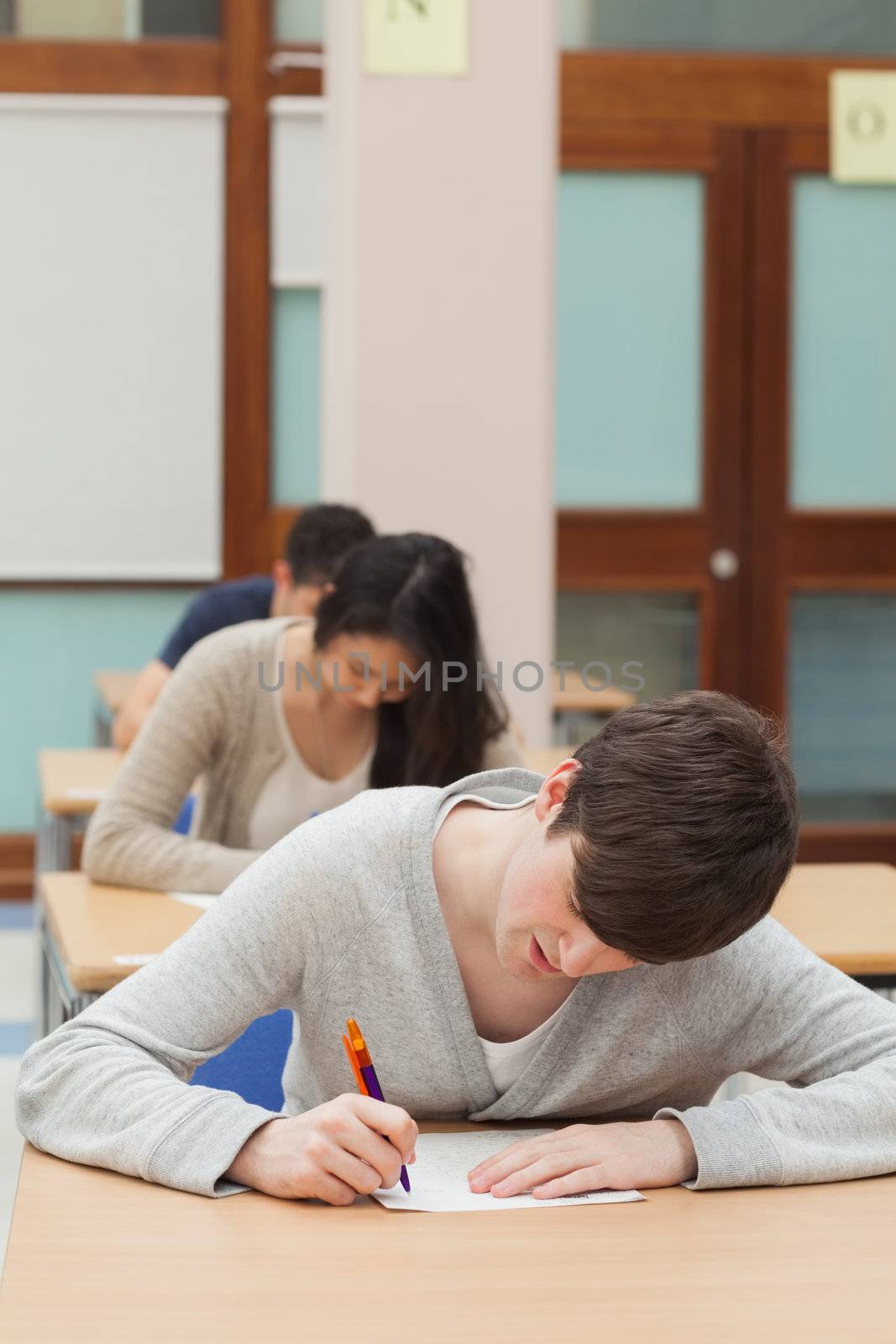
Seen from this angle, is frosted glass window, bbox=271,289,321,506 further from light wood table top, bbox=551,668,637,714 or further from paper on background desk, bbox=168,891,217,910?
paper on background desk, bbox=168,891,217,910

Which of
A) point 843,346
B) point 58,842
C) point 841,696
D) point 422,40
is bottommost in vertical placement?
point 58,842

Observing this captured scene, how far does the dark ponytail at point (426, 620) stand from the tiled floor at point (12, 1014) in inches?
31.2

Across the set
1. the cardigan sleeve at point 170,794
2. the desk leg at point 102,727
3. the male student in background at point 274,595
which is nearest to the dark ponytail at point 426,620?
the cardigan sleeve at point 170,794

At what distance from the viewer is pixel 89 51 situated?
18.0ft

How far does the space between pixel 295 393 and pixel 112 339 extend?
0.60 m

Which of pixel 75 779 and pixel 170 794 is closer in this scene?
pixel 170 794

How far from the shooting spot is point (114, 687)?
4797 mm

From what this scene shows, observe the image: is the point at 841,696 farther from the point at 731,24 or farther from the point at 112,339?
the point at 112,339

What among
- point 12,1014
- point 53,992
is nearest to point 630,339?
point 12,1014

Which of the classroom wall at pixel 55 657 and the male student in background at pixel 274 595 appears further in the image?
the classroom wall at pixel 55 657

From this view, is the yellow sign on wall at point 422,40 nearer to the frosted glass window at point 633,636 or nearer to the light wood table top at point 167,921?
the light wood table top at point 167,921

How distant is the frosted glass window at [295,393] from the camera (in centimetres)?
568

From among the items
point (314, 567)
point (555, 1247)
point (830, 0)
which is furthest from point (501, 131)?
point (555, 1247)

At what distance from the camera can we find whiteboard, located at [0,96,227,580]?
5539 millimetres
